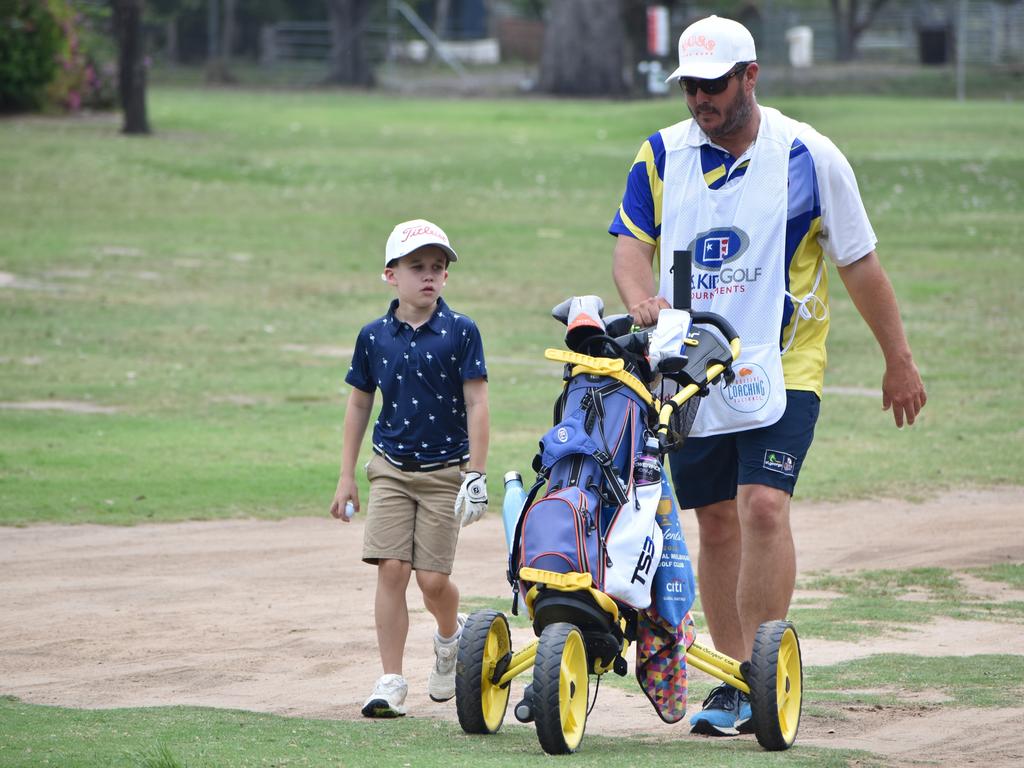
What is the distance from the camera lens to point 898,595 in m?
8.57

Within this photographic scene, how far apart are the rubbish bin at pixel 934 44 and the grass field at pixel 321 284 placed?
2035cm

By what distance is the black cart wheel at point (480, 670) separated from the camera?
5430mm

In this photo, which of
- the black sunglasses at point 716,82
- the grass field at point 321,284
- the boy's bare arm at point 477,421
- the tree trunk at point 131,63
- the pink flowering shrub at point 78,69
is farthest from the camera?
the pink flowering shrub at point 78,69

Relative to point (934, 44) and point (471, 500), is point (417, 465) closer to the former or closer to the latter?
point (471, 500)

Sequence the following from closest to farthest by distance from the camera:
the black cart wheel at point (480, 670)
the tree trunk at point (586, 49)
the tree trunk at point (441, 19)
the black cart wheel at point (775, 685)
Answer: the black cart wheel at point (775, 685)
the black cart wheel at point (480, 670)
the tree trunk at point (586, 49)
the tree trunk at point (441, 19)

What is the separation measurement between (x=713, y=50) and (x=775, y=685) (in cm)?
202

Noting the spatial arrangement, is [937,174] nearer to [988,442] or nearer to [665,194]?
[988,442]

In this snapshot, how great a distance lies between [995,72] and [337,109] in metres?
24.5

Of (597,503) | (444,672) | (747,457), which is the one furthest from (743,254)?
(444,672)

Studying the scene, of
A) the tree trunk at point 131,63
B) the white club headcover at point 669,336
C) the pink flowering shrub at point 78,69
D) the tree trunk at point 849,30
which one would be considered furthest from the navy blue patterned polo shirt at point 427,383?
the tree trunk at point 849,30

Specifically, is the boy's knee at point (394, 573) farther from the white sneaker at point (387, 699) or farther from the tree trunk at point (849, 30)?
the tree trunk at point (849, 30)

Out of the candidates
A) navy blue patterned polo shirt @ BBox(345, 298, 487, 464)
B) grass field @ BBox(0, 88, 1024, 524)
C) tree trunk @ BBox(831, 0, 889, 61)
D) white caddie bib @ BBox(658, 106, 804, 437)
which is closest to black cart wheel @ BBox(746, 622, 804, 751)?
white caddie bib @ BBox(658, 106, 804, 437)

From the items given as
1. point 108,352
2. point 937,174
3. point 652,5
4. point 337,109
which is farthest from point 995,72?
point 108,352

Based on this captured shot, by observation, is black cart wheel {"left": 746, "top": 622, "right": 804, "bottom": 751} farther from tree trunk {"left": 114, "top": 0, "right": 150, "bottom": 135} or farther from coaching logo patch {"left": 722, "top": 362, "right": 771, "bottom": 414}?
tree trunk {"left": 114, "top": 0, "right": 150, "bottom": 135}
